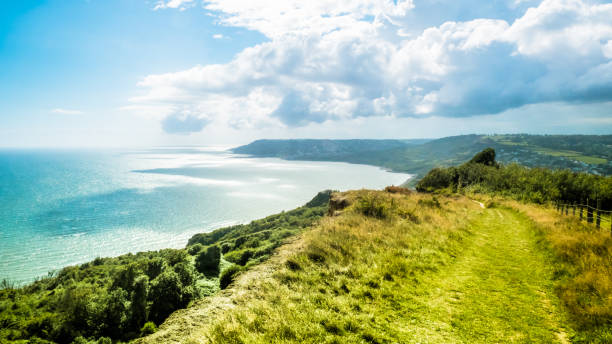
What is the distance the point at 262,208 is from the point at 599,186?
392 ft

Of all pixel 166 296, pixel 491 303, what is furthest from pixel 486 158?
pixel 166 296

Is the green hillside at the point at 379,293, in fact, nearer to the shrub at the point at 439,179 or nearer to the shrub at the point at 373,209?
the shrub at the point at 373,209

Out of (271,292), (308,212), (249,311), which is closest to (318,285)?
(271,292)

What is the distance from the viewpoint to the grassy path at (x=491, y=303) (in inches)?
201

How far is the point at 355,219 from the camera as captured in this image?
40.1ft

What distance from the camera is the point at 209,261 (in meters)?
15.0

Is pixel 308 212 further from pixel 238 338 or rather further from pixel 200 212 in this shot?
pixel 238 338

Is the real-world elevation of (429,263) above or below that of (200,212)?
above

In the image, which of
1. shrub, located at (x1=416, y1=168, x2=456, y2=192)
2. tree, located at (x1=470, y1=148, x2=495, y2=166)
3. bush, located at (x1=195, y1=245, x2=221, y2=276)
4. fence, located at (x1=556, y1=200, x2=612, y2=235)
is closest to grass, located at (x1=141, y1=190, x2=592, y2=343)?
fence, located at (x1=556, y1=200, x2=612, y2=235)

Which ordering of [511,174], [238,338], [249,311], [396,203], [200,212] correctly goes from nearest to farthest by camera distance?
[238,338] < [249,311] < [396,203] < [511,174] < [200,212]

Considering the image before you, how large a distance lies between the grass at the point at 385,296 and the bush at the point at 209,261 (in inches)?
285

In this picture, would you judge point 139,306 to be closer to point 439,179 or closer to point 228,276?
point 228,276

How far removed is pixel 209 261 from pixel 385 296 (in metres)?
11.8

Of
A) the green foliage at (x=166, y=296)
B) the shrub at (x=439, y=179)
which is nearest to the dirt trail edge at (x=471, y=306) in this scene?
the green foliage at (x=166, y=296)
